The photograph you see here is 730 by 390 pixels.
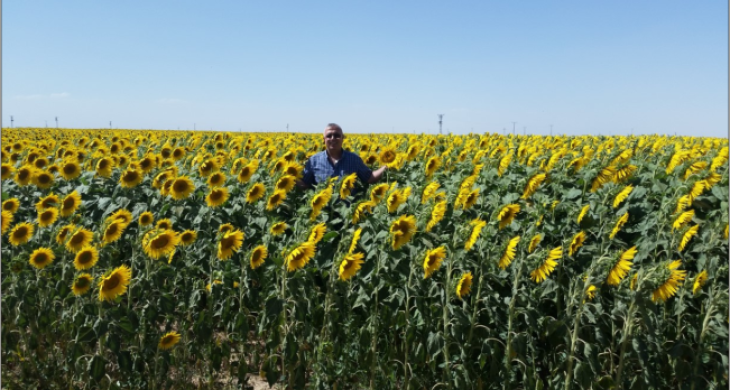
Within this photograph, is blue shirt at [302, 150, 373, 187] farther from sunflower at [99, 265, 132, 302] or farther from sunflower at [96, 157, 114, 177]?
sunflower at [99, 265, 132, 302]

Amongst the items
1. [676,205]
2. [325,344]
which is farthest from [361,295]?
[676,205]

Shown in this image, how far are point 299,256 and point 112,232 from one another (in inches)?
65.7

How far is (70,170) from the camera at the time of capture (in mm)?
6145

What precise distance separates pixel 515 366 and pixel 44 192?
17.7 feet

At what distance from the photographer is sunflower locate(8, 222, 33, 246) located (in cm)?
434

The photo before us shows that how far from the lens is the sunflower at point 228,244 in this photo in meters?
3.88

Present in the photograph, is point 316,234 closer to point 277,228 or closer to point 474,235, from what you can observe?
point 277,228

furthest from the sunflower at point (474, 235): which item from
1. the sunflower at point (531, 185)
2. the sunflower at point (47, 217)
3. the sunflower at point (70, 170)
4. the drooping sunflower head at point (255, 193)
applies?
the sunflower at point (70, 170)

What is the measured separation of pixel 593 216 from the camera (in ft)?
14.1

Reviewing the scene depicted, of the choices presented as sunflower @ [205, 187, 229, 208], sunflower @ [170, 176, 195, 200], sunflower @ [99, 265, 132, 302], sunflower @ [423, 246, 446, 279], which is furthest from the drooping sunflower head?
sunflower @ [423, 246, 446, 279]

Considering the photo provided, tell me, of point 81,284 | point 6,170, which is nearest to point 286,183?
point 81,284

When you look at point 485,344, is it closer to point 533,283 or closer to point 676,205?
point 533,283

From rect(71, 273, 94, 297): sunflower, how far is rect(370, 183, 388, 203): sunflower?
87.6 inches

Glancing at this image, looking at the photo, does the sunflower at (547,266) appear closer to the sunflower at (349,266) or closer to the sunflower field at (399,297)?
the sunflower field at (399,297)
